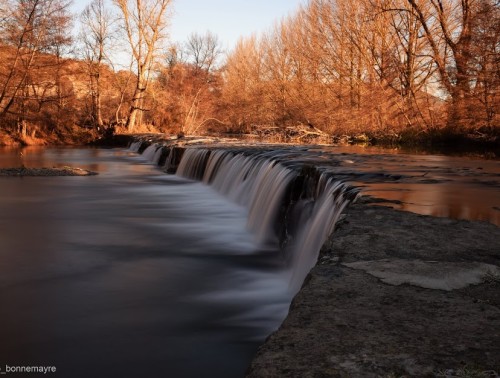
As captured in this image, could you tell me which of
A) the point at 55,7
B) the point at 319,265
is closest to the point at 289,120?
the point at 55,7

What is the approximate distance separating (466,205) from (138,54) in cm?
2647

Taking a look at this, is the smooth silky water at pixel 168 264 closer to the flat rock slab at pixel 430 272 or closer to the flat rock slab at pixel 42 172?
the flat rock slab at pixel 430 272

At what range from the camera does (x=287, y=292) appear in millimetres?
4582

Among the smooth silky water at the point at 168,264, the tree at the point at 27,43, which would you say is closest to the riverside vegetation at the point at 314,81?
the tree at the point at 27,43

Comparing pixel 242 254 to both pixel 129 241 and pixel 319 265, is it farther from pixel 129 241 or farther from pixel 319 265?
pixel 319 265

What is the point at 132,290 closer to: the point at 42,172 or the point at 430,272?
the point at 430,272

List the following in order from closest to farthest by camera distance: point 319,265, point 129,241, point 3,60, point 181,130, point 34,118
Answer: point 319,265 → point 129,241 → point 3,60 → point 34,118 → point 181,130

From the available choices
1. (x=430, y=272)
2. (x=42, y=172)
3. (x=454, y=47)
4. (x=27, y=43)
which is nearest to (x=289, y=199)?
(x=430, y=272)

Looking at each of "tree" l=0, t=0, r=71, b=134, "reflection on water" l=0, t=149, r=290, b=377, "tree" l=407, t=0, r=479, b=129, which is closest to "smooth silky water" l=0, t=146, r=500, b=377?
"reflection on water" l=0, t=149, r=290, b=377

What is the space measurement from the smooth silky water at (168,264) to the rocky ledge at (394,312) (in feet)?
3.13

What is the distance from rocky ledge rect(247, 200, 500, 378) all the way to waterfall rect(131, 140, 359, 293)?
3.53ft

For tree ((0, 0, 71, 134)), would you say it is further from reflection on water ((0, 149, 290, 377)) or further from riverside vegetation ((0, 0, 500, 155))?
reflection on water ((0, 149, 290, 377))

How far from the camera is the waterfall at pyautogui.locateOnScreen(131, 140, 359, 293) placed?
5.02 m

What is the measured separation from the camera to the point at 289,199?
277 inches
